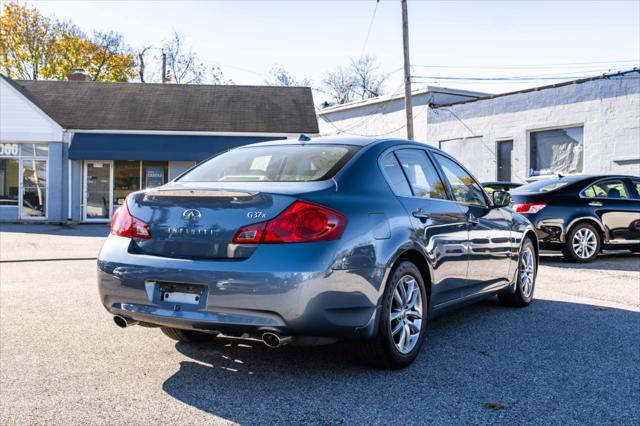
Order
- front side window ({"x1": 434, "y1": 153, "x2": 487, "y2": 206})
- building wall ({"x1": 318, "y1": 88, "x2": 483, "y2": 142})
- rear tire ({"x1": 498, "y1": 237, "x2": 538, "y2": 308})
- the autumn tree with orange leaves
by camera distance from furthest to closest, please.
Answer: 1. the autumn tree with orange leaves
2. building wall ({"x1": 318, "y1": 88, "x2": 483, "y2": 142})
3. rear tire ({"x1": 498, "y1": 237, "x2": 538, "y2": 308})
4. front side window ({"x1": 434, "y1": 153, "x2": 487, "y2": 206})

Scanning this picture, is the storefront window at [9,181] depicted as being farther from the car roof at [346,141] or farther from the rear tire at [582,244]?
the car roof at [346,141]

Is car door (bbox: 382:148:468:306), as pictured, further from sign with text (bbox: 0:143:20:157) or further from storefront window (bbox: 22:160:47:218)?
sign with text (bbox: 0:143:20:157)

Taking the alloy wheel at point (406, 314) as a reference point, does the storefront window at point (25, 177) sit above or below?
above

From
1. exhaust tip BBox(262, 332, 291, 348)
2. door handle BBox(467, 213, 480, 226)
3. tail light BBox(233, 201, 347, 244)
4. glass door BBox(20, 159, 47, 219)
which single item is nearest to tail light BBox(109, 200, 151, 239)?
tail light BBox(233, 201, 347, 244)

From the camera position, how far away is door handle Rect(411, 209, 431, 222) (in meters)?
4.52

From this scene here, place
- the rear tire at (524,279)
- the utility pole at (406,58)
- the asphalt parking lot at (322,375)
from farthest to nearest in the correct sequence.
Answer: the utility pole at (406,58) → the rear tire at (524,279) → the asphalt parking lot at (322,375)

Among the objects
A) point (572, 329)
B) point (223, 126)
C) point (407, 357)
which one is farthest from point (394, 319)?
→ point (223, 126)

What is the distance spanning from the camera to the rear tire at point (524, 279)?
650cm

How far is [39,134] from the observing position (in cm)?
2400

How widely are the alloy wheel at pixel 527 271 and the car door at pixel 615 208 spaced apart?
4.54m

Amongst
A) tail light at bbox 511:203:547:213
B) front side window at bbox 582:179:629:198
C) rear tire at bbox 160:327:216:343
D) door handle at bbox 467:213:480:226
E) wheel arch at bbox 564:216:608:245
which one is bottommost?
rear tire at bbox 160:327:216:343

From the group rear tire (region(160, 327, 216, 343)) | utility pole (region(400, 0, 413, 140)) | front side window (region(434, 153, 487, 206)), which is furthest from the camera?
utility pole (region(400, 0, 413, 140))

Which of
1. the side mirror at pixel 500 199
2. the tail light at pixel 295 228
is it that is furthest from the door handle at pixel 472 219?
the tail light at pixel 295 228

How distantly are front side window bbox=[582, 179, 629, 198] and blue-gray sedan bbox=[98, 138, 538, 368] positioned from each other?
7.03 meters
